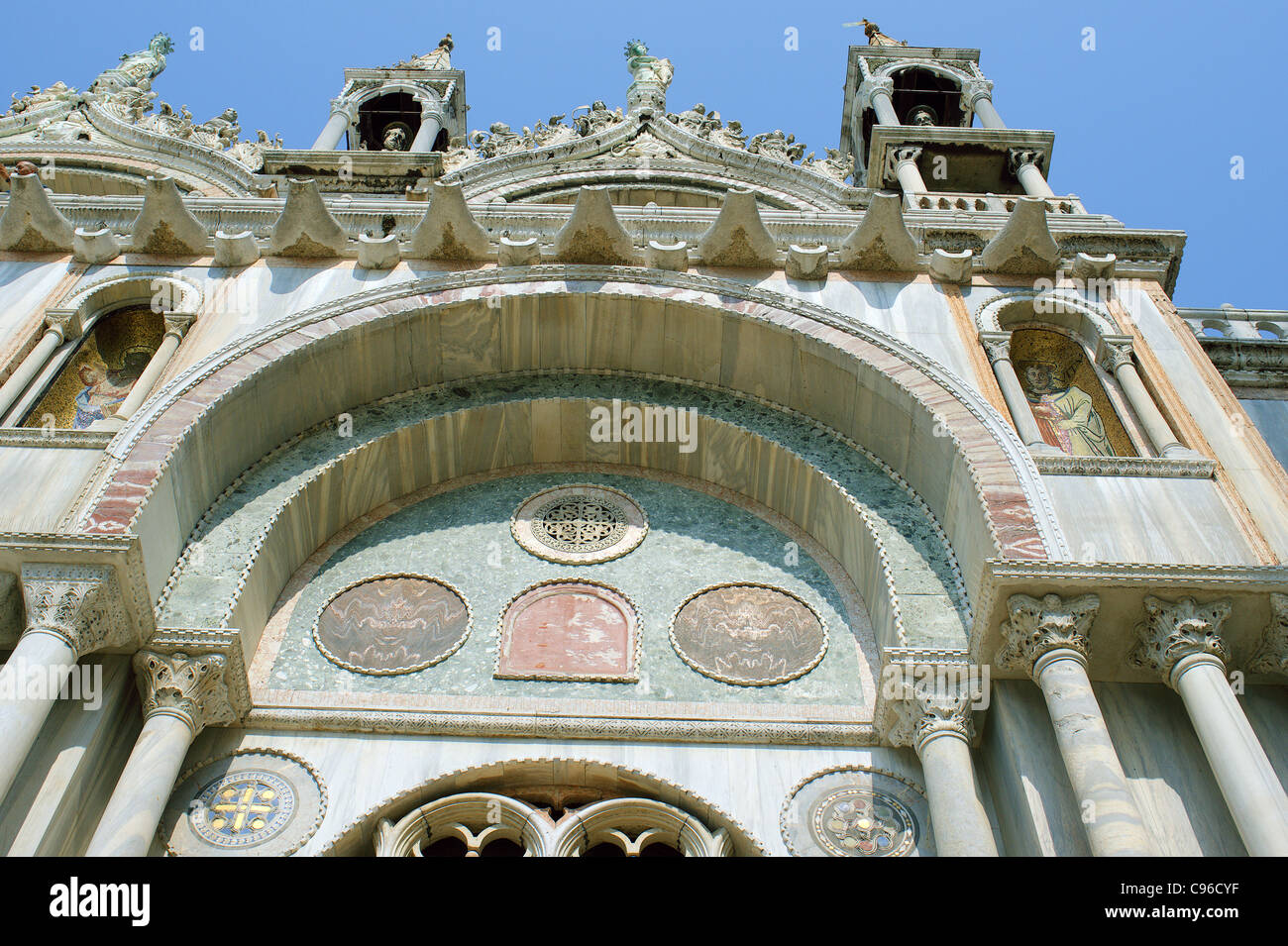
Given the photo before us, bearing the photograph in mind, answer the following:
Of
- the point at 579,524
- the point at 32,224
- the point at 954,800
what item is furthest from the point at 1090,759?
the point at 32,224

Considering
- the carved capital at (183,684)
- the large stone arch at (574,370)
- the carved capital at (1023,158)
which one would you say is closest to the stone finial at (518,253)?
the large stone arch at (574,370)

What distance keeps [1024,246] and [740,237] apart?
Answer: 8.23 feet

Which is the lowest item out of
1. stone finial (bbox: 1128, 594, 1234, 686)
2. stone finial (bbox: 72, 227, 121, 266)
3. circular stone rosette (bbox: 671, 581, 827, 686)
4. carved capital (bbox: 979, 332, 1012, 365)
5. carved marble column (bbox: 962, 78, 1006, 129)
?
stone finial (bbox: 1128, 594, 1234, 686)

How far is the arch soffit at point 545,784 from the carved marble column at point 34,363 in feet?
14.1

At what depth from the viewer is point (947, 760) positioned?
768 cm

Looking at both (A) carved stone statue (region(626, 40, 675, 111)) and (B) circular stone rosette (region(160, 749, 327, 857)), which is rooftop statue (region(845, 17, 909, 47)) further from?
(B) circular stone rosette (region(160, 749, 327, 857))

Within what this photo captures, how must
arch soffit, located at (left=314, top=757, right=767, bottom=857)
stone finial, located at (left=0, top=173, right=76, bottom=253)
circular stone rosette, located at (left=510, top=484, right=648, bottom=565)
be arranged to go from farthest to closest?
stone finial, located at (left=0, top=173, right=76, bottom=253) → circular stone rosette, located at (left=510, top=484, right=648, bottom=565) → arch soffit, located at (left=314, top=757, right=767, bottom=857)

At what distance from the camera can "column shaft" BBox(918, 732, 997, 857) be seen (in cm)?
712

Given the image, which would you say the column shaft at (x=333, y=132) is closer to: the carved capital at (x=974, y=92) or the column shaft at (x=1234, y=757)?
the carved capital at (x=974, y=92)

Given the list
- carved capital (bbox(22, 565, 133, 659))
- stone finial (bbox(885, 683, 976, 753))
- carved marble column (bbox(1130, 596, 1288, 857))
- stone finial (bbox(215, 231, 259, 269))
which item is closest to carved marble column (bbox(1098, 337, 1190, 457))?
carved marble column (bbox(1130, 596, 1288, 857))

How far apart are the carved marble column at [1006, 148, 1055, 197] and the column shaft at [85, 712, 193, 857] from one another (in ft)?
49.1

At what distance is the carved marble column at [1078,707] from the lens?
651cm

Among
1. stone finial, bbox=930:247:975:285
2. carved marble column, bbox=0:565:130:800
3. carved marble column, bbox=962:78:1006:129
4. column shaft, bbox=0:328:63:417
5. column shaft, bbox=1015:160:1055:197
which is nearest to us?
carved marble column, bbox=0:565:130:800
